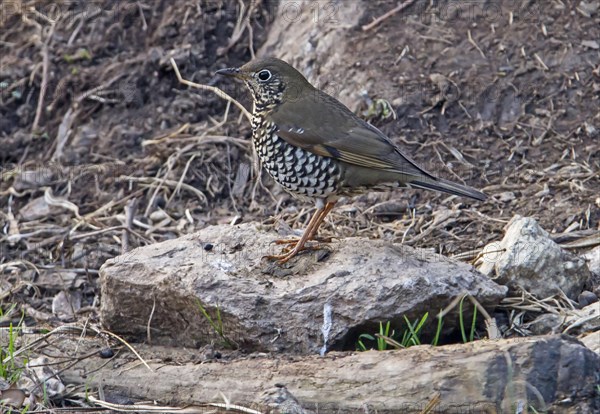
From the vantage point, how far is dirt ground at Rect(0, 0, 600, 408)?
278 inches

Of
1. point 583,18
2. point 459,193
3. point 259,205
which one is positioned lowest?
point 259,205

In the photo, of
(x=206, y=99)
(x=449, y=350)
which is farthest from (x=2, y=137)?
(x=449, y=350)

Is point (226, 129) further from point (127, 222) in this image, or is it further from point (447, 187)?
point (447, 187)

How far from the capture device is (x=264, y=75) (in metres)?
6.46

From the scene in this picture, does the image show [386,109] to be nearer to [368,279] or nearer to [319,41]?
[319,41]

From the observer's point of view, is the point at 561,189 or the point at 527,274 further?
the point at 561,189

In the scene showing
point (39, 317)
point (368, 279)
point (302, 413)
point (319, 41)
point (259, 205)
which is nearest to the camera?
point (302, 413)

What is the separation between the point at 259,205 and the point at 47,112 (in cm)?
253

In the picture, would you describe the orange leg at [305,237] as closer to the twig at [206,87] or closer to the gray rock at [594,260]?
the gray rock at [594,260]

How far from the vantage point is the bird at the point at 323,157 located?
597cm

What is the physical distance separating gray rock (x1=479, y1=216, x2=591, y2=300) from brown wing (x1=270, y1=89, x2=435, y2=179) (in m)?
0.71

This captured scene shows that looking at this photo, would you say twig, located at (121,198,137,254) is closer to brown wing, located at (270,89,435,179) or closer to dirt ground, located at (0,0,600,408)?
dirt ground, located at (0,0,600,408)

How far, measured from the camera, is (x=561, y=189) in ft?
22.8

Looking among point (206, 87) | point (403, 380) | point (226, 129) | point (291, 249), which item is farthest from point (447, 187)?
point (206, 87)
